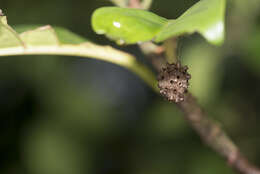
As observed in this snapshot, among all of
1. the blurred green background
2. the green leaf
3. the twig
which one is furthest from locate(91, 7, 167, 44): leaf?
the blurred green background

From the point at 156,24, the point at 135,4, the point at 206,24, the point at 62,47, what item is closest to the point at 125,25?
the point at 156,24

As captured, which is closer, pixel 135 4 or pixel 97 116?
pixel 135 4

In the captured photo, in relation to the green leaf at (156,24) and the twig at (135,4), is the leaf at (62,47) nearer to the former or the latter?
the twig at (135,4)

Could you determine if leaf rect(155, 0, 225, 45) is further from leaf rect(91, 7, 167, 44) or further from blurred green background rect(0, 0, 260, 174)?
blurred green background rect(0, 0, 260, 174)

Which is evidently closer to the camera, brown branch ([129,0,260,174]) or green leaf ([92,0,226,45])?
green leaf ([92,0,226,45])

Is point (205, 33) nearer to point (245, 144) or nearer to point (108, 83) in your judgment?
point (245, 144)

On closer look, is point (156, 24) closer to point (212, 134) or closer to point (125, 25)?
point (125, 25)
